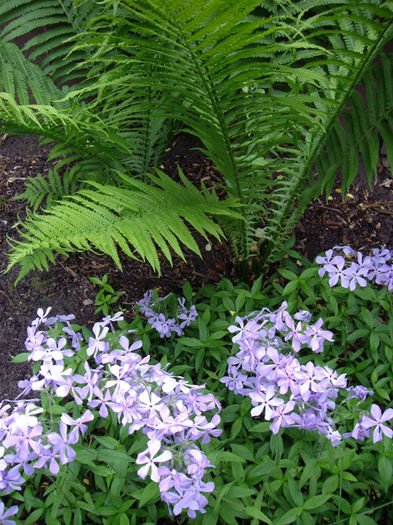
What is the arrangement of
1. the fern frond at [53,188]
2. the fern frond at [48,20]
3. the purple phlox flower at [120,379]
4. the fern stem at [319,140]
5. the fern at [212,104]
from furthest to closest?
the fern frond at [53,188], the fern frond at [48,20], the fern stem at [319,140], the fern at [212,104], the purple phlox flower at [120,379]

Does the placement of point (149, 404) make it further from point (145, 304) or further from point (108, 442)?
point (145, 304)

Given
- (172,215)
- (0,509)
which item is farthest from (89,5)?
(0,509)

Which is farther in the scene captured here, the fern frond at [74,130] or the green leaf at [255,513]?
the fern frond at [74,130]

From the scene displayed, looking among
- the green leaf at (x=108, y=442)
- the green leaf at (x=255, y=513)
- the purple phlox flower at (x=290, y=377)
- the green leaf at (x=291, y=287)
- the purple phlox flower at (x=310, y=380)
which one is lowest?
the green leaf at (x=255, y=513)

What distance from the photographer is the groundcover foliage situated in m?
1.18

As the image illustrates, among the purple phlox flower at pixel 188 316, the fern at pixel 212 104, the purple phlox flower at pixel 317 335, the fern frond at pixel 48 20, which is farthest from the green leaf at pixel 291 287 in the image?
the fern frond at pixel 48 20

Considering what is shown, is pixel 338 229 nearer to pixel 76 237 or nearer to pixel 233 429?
pixel 233 429

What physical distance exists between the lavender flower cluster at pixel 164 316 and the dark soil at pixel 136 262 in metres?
0.28

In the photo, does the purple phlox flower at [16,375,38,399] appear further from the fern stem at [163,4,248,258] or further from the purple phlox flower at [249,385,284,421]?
the fern stem at [163,4,248,258]

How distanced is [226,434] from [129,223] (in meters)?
0.83

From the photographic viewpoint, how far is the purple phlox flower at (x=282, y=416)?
1.22 metres

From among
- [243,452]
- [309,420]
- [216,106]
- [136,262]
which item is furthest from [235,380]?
[136,262]

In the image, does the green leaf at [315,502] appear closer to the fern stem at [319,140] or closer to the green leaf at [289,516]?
the green leaf at [289,516]

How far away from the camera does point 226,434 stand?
1.68 meters
